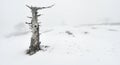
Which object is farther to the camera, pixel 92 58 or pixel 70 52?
pixel 70 52

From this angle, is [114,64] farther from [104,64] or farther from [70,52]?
[70,52]

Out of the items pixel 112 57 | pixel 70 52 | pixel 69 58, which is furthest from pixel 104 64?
pixel 70 52

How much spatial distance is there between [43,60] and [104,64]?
4857 millimetres

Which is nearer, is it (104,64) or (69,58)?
(104,64)

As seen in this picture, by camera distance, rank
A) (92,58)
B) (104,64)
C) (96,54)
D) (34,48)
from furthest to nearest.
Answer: (34,48) → (96,54) → (92,58) → (104,64)

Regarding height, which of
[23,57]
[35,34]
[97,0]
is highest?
[97,0]

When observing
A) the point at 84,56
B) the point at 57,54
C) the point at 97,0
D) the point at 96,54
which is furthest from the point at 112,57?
the point at 97,0

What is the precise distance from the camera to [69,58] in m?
12.1

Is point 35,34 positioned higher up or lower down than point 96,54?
higher up

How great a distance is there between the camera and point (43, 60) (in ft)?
40.2

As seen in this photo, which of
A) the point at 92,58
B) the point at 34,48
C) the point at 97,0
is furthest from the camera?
the point at 97,0

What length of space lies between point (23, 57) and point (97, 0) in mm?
174523

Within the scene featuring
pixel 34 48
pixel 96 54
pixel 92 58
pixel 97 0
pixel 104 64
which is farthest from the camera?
pixel 97 0

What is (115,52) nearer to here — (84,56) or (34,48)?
(84,56)
